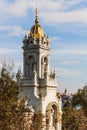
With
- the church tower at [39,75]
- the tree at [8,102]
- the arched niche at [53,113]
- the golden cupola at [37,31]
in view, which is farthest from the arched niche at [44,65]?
the tree at [8,102]

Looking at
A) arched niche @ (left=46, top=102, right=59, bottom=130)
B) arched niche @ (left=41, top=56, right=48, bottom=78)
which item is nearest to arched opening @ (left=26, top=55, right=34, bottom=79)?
arched niche @ (left=41, top=56, right=48, bottom=78)

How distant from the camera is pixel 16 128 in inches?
830

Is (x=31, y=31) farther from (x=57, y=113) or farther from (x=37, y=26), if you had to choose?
(x=57, y=113)

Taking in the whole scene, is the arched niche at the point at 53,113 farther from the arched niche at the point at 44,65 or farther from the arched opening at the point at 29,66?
the arched opening at the point at 29,66

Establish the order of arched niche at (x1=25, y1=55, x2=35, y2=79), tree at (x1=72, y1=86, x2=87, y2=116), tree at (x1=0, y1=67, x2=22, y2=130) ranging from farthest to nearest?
tree at (x1=72, y1=86, x2=87, y2=116) → arched niche at (x1=25, y1=55, x2=35, y2=79) → tree at (x1=0, y1=67, x2=22, y2=130)

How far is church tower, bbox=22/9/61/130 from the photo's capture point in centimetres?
3878

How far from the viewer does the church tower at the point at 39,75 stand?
127 ft

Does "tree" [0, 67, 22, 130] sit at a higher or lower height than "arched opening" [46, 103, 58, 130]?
lower

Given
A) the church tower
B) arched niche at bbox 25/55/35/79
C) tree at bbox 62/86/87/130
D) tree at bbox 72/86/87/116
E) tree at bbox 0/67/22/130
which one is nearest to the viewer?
tree at bbox 0/67/22/130

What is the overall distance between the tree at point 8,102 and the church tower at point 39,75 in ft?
58.5

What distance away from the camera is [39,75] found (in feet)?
129

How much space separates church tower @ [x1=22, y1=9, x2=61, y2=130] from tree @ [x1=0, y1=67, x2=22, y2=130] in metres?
17.8

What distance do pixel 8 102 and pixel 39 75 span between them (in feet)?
64.0

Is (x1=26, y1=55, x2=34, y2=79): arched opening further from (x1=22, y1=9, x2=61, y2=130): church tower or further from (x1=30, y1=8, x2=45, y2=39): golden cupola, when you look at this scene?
(x1=30, y1=8, x2=45, y2=39): golden cupola
